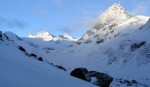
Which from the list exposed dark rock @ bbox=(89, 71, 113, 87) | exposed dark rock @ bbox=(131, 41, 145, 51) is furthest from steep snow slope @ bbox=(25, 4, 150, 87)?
exposed dark rock @ bbox=(89, 71, 113, 87)

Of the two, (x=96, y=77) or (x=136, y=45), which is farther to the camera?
(x=136, y=45)

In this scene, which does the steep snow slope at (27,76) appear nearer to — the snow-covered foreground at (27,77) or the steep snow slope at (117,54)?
the snow-covered foreground at (27,77)

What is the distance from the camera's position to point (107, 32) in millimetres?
105188

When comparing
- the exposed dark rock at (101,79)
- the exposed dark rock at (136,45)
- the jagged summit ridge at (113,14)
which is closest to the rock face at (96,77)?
the exposed dark rock at (101,79)

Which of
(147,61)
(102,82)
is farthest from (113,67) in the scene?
(102,82)

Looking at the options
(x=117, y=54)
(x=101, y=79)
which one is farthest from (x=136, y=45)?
(x=101, y=79)

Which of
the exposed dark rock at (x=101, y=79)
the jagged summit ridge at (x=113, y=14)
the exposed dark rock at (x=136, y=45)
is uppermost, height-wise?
the jagged summit ridge at (x=113, y=14)

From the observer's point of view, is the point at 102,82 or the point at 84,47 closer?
the point at 102,82

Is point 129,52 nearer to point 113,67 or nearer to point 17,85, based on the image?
point 113,67

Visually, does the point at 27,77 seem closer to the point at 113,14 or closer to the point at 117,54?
the point at 117,54

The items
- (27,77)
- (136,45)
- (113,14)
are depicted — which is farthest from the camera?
(113,14)

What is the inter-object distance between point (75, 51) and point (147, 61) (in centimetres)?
4959

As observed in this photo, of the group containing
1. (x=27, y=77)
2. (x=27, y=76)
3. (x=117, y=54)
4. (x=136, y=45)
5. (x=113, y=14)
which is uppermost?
(x=113, y=14)

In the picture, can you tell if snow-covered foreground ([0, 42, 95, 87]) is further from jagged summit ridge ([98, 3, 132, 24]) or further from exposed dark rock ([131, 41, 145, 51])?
jagged summit ridge ([98, 3, 132, 24])
